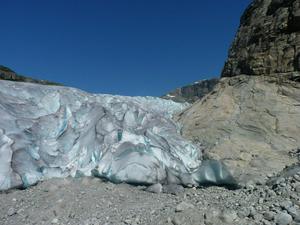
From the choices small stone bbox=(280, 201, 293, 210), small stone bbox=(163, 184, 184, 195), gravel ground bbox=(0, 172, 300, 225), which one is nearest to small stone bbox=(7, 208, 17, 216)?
gravel ground bbox=(0, 172, 300, 225)

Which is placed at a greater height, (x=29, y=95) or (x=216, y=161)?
(x=29, y=95)

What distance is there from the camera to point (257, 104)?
12.6 meters

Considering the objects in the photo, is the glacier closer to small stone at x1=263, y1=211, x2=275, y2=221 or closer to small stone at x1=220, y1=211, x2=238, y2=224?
small stone at x1=220, y1=211, x2=238, y2=224

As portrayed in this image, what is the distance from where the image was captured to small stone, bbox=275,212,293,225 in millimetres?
6832

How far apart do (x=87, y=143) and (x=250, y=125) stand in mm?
4633

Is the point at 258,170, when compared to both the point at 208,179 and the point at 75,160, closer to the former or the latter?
the point at 208,179

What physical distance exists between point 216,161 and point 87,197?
3.52 metres

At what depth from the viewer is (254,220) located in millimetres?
7086

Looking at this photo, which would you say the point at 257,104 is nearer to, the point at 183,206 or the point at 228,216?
the point at 183,206

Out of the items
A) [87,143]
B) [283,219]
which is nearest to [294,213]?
[283,219]

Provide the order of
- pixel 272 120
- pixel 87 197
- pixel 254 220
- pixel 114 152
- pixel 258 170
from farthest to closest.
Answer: pixel 272 120 → pixel 114 152 → pixel 258 170 → pixel 87 197 → pixel 254 220

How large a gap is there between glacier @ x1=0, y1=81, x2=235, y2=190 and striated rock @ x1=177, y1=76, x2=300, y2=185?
1.85 ft

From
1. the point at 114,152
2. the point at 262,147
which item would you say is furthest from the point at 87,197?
the point at 262,147

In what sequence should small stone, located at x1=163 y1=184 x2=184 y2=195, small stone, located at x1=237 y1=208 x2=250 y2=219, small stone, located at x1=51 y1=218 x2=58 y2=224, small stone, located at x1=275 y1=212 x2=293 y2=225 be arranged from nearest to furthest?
small stone, located at x1=275 y1=212 x2=293 y2=225, small stone, located at x1=237 y1=208 x2=250 y2=219, small stone, located at x1=51 y1=218 x2=58 y2=224, small stone, located at x1=163 y1=184 x2=184 y2=195
